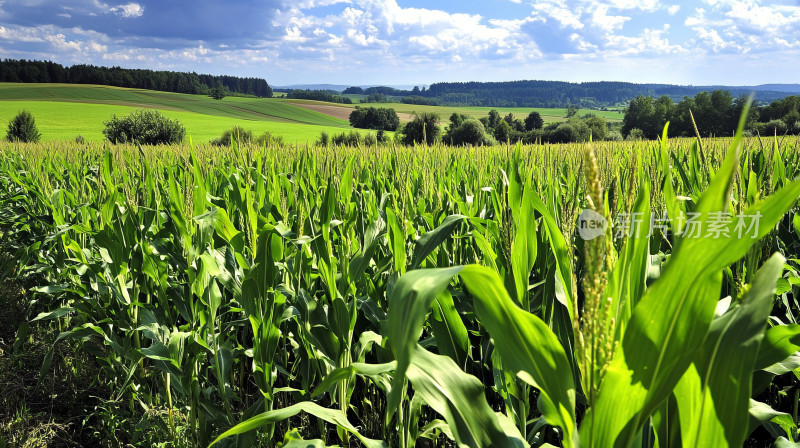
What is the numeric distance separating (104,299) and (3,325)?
226 centimetres

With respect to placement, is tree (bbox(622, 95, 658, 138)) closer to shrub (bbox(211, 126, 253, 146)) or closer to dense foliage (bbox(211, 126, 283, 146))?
shrub (bbox(211, 126, 253, 146))

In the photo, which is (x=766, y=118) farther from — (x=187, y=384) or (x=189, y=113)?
(x=189, y=113)

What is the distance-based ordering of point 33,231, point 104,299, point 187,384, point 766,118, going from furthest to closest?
point 766,118, point 33,231, point 104,299, point 187,384

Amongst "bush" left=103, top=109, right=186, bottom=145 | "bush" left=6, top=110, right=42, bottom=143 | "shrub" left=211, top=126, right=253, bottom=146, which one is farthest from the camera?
"bush" left=103, top=109, right=186, bottom=145

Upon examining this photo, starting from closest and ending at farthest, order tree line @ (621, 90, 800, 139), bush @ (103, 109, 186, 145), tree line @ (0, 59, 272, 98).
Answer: tree line @ (621, 90, 800, 139) < bush @ (103, 109, 186, 145) < tree line @ (0, 59, 272, 98)

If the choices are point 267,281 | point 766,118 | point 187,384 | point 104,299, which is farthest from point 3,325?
point 766,118

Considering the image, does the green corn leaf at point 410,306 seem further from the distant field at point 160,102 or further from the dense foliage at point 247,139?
the distant field at point 160,102

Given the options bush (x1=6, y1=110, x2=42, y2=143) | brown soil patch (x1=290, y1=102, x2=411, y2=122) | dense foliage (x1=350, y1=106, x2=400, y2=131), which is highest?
brown soil patch (x1=290, y1=102, x2=411, y2=122)

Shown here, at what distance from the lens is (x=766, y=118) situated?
46.2m

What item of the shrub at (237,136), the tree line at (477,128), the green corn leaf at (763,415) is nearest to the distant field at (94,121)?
the shrub at (237,136)

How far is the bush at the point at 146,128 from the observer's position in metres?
37.2

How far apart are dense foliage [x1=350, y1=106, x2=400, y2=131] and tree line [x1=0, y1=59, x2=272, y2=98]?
1725 inches

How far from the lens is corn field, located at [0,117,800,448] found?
728 mm

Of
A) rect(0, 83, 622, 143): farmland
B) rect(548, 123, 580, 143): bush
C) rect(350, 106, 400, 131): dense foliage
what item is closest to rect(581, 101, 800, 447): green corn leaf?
rect(548, 123, 580, 143): bush
